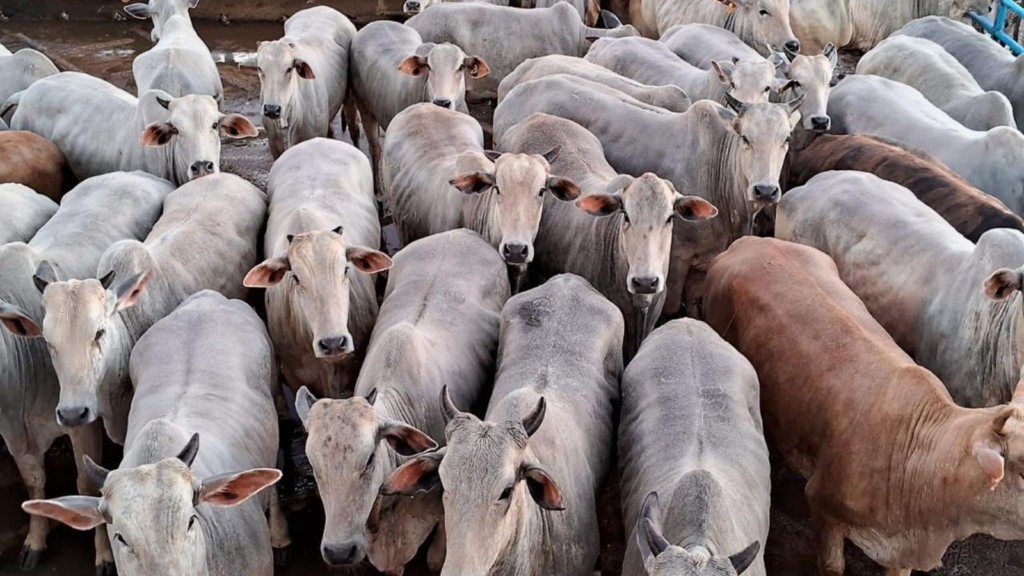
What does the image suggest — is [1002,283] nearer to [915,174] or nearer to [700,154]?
[915,174]

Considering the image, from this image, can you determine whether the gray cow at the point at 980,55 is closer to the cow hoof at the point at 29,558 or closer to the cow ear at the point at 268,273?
the cow ear at the point at 268,273

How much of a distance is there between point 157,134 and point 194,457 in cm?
384

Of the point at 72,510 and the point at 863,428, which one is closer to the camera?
the point at 72,510

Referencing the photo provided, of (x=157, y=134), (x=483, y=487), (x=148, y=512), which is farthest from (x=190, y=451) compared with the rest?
(x=157, y=134)

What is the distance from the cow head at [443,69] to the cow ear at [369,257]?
302 cm

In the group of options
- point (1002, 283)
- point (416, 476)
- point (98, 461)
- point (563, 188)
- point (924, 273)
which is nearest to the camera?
point (416, 476)

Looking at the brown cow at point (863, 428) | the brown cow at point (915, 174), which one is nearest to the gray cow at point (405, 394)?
the brown cow at point (863, 428)

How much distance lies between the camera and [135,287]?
5641 millimetres

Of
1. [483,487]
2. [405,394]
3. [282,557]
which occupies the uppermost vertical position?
[483,487]

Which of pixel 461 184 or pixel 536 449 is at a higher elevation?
pixel 461 184

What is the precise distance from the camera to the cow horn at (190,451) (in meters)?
4.29

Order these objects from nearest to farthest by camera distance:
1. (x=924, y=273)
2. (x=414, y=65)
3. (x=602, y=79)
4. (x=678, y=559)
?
(x=678, y=559), (x=924, y=273), (x=414, y=65), (x=602, y=79)

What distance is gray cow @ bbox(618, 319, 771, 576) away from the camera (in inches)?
151

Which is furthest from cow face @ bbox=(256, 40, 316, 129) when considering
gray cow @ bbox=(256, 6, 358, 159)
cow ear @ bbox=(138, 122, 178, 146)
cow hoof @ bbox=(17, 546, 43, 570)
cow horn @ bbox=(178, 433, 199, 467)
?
cow horn @ bbox=(178, 433, 199, 467)
